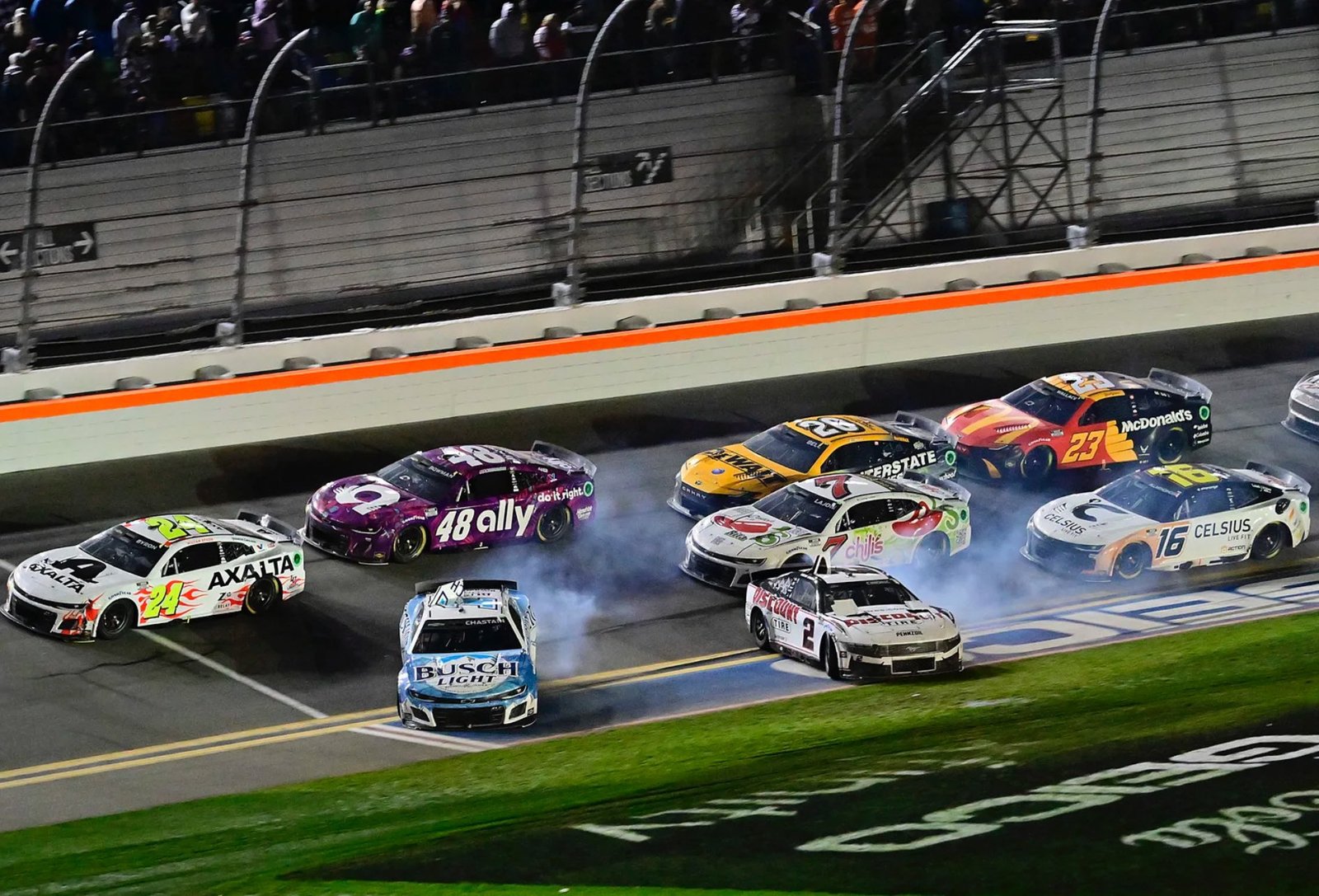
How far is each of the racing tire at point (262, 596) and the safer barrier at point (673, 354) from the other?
4005 millimetres

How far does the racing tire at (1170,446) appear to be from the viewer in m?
22.9

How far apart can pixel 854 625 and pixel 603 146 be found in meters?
8.00

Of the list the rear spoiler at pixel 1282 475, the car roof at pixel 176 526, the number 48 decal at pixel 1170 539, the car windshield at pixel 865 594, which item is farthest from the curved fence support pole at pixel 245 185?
the rear spoiler at pixel 1282 475

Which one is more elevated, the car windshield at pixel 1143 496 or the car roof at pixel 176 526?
the car roof at pixel 176 526

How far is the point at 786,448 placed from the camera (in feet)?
70.9

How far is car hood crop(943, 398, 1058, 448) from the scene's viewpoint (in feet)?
73.2

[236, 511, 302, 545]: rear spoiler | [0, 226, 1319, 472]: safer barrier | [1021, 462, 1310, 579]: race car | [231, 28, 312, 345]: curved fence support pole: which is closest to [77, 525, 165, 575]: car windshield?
[236, 511, 302, 545]: rear spoiler

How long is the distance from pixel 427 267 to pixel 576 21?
462 cm

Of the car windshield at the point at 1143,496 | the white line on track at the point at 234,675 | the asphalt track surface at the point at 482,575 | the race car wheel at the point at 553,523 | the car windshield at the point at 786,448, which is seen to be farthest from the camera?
the car windshield at the point at 786,448

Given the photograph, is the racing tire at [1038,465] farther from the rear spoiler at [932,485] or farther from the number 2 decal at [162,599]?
the number 2 decal at [162,599]

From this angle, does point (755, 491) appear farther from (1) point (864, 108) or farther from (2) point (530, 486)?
(1) point (864, 108)

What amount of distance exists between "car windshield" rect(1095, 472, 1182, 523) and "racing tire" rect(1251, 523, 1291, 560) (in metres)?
1.11

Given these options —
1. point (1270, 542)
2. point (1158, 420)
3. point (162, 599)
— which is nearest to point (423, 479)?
point (162, 599)

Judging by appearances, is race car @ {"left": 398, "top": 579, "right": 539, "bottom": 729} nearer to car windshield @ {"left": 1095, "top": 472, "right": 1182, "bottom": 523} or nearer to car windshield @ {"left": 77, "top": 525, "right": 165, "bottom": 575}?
car windshield @ {"left": 77, "top": 525, "right": 165, "bottom": 575}
